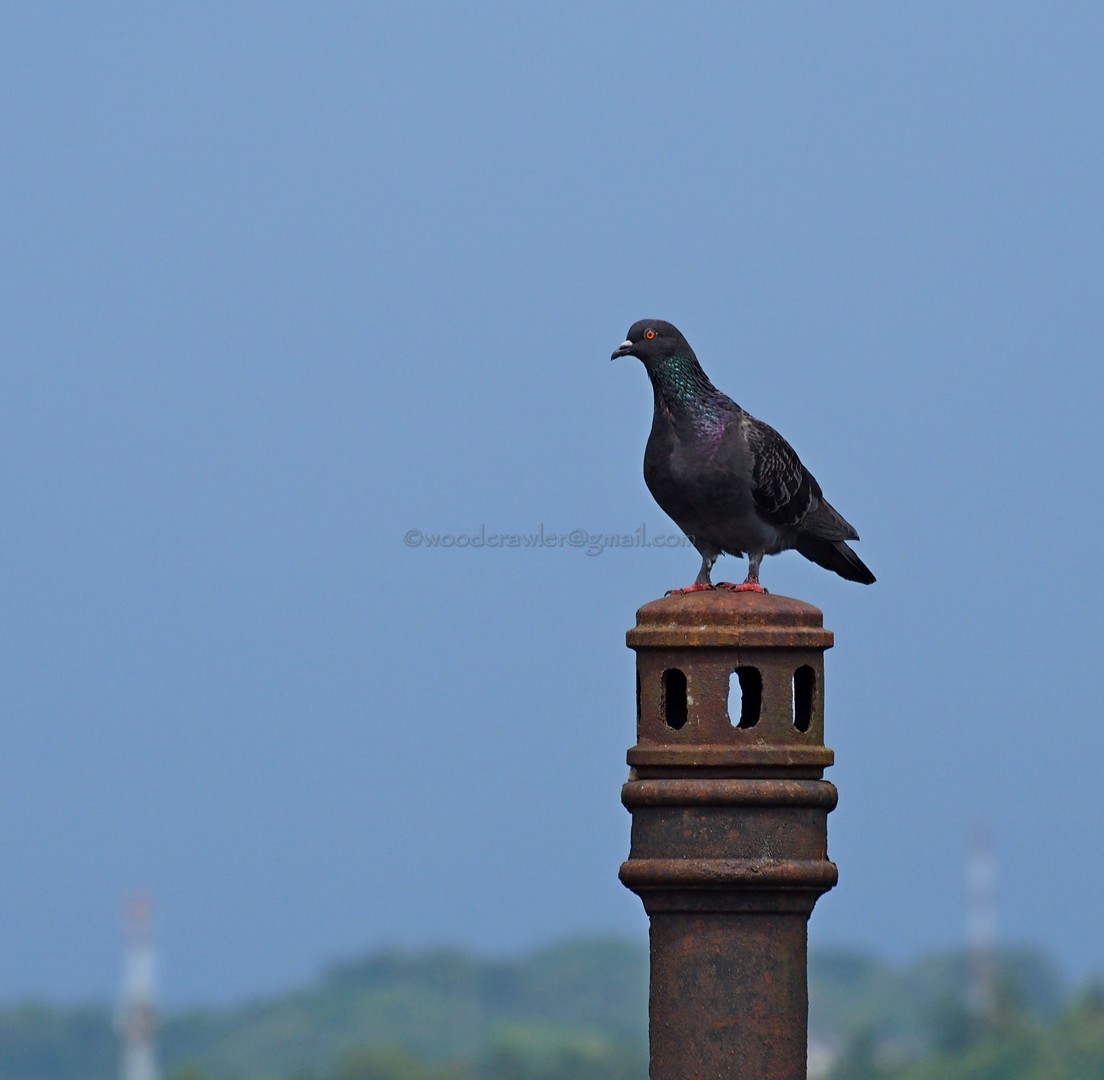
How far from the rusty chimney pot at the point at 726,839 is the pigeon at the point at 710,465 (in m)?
0.97

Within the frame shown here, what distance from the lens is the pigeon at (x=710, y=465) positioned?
1011 centimetres

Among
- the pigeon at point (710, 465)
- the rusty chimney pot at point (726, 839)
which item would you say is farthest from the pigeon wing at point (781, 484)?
the rusty chimney pot at point (726, 839)

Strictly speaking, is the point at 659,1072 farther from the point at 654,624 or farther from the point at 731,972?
the point at 654,624

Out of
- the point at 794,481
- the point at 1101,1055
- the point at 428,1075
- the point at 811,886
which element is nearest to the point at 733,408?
the point at 794,481

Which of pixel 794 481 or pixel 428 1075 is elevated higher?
pixel 428 1075

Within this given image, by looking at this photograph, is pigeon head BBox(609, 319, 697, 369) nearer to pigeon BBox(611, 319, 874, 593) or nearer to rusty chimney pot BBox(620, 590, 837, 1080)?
pigeon BBox(611, 319, 874, 593)

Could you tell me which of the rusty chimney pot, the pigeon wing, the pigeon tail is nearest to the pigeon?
the pigeon wing

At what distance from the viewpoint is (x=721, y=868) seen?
8.88 metres

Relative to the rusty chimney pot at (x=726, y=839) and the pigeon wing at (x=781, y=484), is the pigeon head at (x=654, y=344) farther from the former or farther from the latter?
the rusty chimney pot at (x=726, y=839)

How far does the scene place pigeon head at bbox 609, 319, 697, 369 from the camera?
10.4 m

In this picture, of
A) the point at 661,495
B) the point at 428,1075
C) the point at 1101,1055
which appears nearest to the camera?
the point at 661,495

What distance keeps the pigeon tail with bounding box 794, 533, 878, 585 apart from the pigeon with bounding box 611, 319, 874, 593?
40cm

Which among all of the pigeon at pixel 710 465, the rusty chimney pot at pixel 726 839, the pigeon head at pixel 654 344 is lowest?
the rusty chimney pot at pixel 726 839

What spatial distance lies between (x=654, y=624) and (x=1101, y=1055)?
77.2 m
